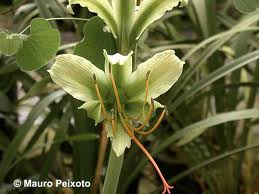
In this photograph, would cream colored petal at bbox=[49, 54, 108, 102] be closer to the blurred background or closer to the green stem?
the green stem

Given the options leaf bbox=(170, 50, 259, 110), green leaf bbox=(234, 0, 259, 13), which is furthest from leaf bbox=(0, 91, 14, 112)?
green leaf bbox=(234, 0, 259, 13)

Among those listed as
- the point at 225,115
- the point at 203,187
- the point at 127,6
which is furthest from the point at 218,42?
the point at 127,6

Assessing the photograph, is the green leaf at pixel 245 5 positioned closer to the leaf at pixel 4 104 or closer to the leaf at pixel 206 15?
the leaf at pixel 206 15

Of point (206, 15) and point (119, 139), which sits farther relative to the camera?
point (206, 15)

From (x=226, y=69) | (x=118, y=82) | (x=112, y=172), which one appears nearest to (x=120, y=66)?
(x=118, y=82)

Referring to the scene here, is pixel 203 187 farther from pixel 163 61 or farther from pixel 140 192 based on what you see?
pixel 163 61

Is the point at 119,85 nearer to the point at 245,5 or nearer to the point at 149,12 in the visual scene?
the point at 149,12
